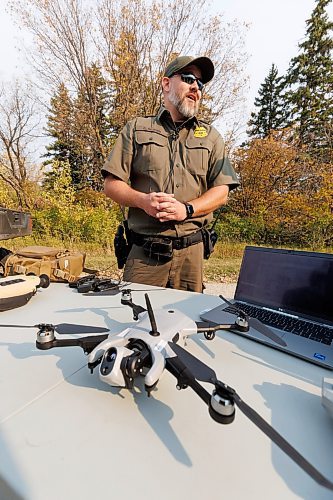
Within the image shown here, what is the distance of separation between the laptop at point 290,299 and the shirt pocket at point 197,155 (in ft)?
2.20

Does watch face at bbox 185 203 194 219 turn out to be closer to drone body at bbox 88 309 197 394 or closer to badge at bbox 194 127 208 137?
badge at bbox 194 127 208 137

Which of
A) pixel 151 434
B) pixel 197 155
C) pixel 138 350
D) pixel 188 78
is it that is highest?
pixel 188 78

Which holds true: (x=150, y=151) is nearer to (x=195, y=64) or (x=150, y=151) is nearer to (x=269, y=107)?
(x=195, y=64)

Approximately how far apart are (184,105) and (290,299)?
1229 millimetres

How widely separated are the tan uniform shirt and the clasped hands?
0.19m

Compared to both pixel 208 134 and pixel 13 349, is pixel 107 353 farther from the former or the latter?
pixel 208 134

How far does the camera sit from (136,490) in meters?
0.37

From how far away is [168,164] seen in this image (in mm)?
1583

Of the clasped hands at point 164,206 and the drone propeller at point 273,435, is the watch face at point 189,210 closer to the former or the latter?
the clasped hands at point 164,206

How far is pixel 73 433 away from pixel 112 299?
2.24ft

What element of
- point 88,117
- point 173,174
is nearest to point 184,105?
point 173,174

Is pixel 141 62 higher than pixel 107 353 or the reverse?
higher

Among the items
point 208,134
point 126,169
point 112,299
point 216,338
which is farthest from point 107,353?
point 208,134

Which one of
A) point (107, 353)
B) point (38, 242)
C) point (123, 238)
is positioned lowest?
point (38, 242)
